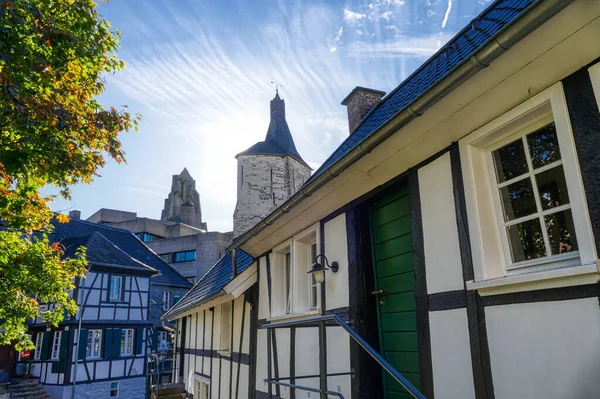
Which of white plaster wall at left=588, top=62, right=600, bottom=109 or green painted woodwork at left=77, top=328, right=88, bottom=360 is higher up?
white plaster wall at left=588, top=62, right=600, bottom=109

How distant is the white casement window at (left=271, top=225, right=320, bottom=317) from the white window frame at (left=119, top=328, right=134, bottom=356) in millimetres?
17769

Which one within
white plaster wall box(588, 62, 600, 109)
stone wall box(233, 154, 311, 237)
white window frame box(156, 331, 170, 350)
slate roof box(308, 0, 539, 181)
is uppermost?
stone wall box(233, 154, 311, 237)

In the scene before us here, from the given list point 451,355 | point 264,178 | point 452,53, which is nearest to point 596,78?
point 451,355

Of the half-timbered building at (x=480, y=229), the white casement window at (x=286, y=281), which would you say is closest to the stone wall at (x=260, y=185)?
the white casement window at (x=286, y=281)

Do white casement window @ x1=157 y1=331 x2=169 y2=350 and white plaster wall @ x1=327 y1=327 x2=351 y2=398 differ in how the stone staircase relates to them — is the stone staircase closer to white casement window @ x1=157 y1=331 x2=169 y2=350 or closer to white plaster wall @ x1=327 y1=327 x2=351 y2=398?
white casement window @ x1=157 y1=331 x2=169 y2=350

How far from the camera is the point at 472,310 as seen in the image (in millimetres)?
3055

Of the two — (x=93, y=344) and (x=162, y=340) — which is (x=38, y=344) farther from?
(x=162, y=340)

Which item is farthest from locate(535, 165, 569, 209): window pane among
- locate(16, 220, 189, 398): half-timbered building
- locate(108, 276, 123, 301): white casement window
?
locate(108, 276, 123, 301): white casement window

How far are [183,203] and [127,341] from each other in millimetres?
39681

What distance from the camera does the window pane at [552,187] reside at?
8.89ft

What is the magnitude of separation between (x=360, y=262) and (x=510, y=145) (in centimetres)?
206

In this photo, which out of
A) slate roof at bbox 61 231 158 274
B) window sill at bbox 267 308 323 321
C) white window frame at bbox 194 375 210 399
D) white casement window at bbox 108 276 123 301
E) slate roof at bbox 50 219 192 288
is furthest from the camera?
slate roof at bbox 50 219 192 288

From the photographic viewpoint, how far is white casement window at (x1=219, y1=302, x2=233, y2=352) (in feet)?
30.8

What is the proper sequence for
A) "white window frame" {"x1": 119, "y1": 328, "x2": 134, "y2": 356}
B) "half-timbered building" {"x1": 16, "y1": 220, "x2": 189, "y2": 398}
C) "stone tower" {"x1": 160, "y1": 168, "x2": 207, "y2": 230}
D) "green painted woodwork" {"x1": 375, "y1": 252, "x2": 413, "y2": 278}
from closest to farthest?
"green painted woodwork" {"x1": 375, "y1": 252, "x2": 413, "y2": 278} → "half-timbered building" {"x1": 16, "y1": 220, "x2": 189, "y2": 398} → "white window frame" {"x1": 119, "y1": 328, "x2": 134, "y2": 356} → "stone tower" {"x1": 160, "y1": 168, "x2": 207, "y2": 230}
